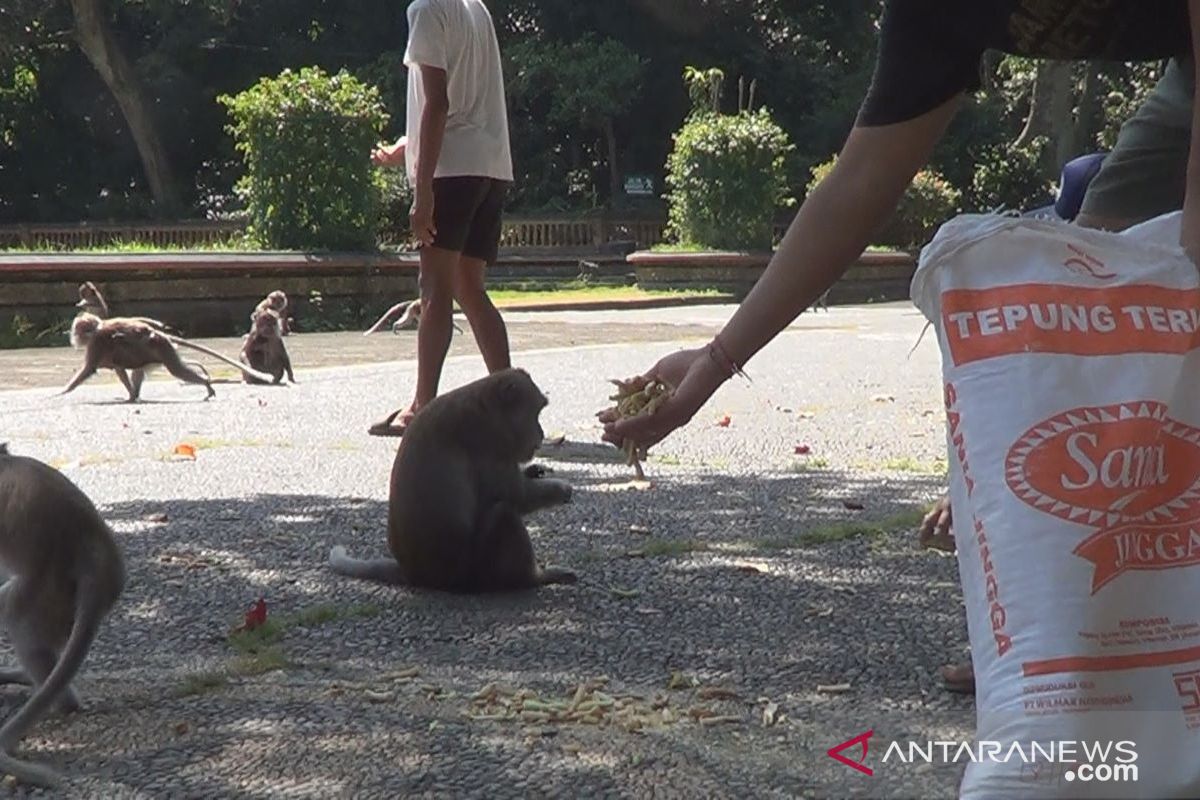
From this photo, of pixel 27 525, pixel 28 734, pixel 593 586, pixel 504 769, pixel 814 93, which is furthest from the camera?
pixel 814 93

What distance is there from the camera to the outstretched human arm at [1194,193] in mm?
2404

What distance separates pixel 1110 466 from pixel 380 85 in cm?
2894

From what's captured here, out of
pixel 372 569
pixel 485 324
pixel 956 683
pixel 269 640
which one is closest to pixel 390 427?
pixel 485 324

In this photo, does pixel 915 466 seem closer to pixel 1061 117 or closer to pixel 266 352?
pixel 266 352

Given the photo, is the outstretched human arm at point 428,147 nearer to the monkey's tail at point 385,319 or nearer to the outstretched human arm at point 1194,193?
the outstretched human arm at point 1194,193

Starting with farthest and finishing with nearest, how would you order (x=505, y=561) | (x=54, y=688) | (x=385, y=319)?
(x=385, y=319) → (x=505, y=561) → (x=54, y=688)

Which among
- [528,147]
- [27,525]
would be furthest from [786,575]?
[528,147]

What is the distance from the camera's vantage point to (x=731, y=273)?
22781mm

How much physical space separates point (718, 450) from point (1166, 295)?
507 cm

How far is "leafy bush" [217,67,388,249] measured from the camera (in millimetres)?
18250

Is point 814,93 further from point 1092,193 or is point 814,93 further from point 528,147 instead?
point 1092,193

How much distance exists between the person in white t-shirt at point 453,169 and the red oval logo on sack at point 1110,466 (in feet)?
16.1

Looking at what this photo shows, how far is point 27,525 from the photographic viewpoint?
3.62 metres

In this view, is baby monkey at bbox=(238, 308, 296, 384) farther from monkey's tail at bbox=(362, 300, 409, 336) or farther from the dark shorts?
monkey's tail at bbox=(362, 300, 409, 336)
